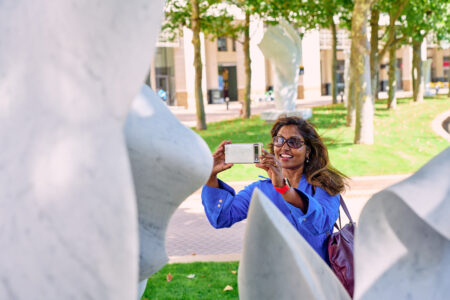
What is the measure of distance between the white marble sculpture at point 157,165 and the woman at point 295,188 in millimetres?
1018

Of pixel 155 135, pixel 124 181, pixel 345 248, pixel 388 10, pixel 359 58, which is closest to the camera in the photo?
pixel 124 181

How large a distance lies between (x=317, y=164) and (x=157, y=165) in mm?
1823

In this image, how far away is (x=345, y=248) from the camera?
2.74 meters

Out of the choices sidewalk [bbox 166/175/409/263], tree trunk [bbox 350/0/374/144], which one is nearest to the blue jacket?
sidewalk [bbox 166/175/409/263]

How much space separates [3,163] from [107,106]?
0.29 metres

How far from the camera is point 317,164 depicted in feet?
10.7

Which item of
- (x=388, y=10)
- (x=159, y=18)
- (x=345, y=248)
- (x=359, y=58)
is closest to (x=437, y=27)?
(x=388, y=10)

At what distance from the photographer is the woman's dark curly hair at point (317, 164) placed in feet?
9.93

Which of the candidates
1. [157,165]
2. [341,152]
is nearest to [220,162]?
[157,165]

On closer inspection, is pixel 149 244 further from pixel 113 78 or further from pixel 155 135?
pixel 113 78

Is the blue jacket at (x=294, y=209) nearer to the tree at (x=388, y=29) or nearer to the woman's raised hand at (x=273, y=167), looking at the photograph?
the woman's raised hand at (x=273, y=167)

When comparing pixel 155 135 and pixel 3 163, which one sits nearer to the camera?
pixel 3 163

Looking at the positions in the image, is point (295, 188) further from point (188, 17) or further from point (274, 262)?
point (188, 17)

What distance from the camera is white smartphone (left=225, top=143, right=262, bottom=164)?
9.24ft
